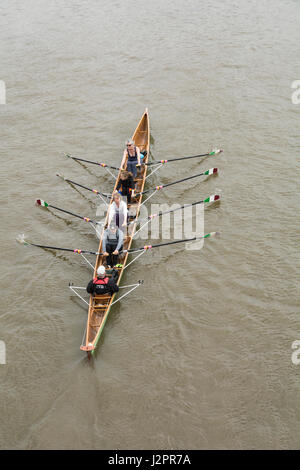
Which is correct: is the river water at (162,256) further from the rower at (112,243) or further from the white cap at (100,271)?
the white cap at (100,271)

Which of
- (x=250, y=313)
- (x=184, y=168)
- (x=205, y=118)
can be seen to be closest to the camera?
(x=250, y=313)

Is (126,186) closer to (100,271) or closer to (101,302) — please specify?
(100,271)

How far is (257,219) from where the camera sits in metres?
13.8

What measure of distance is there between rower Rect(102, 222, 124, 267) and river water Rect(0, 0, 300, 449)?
809 millimetres

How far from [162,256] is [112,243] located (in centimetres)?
184

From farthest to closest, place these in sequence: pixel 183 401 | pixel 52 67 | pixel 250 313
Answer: pixel 52 67, pixel 250 313, pixel 183 401

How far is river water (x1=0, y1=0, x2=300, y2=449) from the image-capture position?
873 centimetres

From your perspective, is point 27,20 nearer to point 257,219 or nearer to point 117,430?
point 257,219

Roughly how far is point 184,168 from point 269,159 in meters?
3.64

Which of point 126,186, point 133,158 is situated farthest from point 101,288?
point 133,158

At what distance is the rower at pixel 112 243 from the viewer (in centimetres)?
1179

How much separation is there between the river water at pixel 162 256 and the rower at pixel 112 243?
2.65ft
